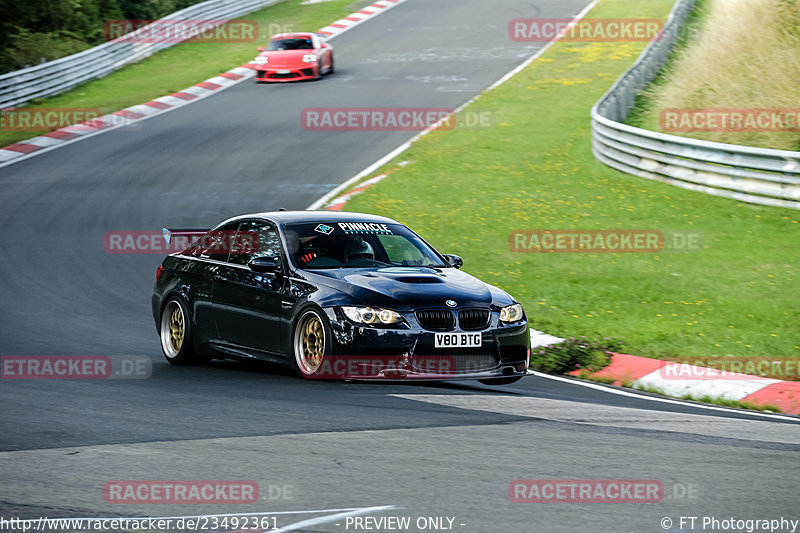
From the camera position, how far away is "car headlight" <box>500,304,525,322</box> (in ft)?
31.2

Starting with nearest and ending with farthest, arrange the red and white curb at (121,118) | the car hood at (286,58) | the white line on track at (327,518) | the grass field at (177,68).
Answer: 1. the white line on track at (327,518)
2. the red and white curb at (121,118)
3. the grass field at (177,68)
4. the car hood at (286,58)

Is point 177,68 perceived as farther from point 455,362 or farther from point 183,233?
point 455,362

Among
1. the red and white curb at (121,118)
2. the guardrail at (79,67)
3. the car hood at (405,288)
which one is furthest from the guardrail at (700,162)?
the guardrail at (79,67)

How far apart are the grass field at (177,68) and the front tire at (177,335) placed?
1670 cm

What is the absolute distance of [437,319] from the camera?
362 inches

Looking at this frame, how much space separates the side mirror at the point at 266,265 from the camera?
9961 mm

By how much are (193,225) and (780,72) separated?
1204 centimetres

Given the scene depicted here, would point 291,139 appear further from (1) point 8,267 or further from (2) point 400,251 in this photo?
(2) point 400,251

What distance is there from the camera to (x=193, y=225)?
1889 cm

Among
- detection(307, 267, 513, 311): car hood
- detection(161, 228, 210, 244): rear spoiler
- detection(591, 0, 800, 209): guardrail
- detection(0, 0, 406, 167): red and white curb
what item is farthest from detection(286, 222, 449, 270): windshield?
detection(0, 0, 406, 167): red and white curb

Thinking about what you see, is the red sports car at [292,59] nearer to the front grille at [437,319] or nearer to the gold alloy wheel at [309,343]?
the gold alloy wheel at [309,343]

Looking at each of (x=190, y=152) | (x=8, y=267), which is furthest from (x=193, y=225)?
(x=190, y=152)

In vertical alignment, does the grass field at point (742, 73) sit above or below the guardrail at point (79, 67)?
above

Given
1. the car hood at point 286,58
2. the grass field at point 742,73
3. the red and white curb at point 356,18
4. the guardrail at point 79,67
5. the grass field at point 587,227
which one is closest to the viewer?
the grass field at point 587,227
